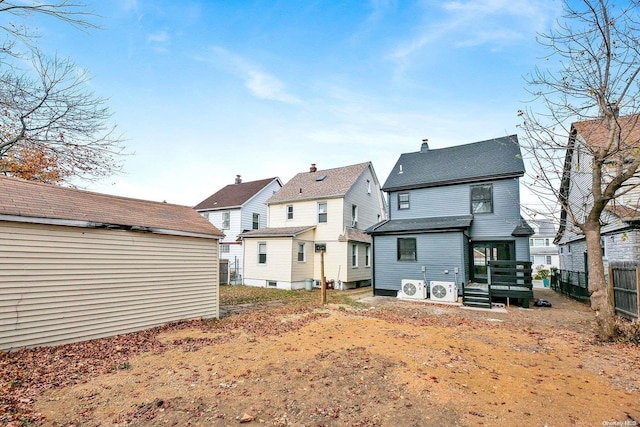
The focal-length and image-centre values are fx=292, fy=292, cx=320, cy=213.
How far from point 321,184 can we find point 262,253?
22.2 feet

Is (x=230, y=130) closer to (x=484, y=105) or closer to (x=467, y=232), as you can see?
(x=484, y=105)

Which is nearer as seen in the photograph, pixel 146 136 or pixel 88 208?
pixel 88 208

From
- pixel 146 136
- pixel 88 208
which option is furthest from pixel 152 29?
pixel 88 208

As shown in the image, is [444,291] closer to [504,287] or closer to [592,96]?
[504,287]

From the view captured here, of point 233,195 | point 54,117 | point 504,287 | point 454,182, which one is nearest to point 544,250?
point 454,182

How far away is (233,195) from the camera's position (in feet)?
91.6

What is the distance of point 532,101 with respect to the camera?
25.1 ft

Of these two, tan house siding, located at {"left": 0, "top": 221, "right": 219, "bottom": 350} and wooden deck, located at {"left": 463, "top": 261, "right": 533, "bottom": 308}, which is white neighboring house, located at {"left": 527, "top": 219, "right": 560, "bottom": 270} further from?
tan house siding, located at {"left": 0, "top": 221, "right": 219, "bottom": 350}

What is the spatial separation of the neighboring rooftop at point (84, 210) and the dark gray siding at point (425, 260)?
9080mm

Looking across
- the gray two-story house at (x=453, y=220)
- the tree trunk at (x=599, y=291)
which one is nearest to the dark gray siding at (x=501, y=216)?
the gray two-story house at (x=453, y=220)

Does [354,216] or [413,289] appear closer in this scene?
[413,289]

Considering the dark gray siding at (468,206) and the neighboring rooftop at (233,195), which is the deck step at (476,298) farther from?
the neighboring rooftop at (233,195)

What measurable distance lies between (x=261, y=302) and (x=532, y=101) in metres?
12.4

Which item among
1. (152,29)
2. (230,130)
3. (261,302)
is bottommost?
(261,302)
